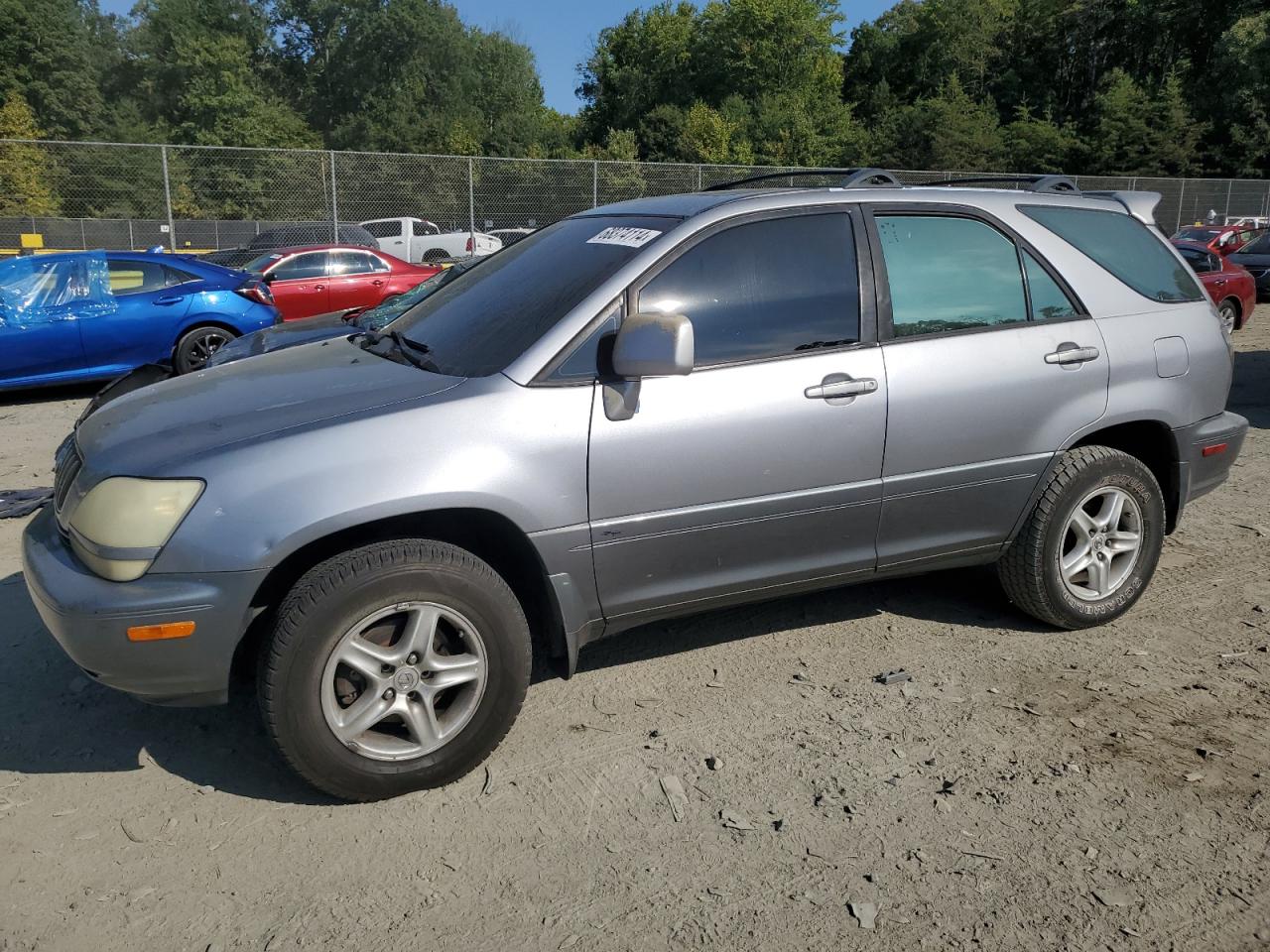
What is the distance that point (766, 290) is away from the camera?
11.8ft

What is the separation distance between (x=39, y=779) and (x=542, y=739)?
158cm

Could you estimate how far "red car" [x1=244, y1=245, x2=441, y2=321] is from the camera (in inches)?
548

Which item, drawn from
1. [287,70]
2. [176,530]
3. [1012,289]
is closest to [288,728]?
[176,530]

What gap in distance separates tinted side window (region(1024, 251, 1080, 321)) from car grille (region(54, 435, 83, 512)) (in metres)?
3.46

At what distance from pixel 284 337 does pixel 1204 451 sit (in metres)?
5.76

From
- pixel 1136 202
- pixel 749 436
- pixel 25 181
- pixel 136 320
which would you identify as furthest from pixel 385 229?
pixel 749 436

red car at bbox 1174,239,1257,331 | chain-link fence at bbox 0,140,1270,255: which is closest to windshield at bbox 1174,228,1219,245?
chain-link fence at bbox 0,140,1270,255

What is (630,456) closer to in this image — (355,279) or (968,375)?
(968,375)

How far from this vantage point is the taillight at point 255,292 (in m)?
10.2

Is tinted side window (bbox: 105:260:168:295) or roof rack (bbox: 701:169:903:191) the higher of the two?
roof rack (bbox: 701:169:903:191)

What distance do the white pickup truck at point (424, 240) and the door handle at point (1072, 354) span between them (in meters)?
18.6

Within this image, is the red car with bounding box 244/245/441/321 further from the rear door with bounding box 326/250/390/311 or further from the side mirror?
the side mirror

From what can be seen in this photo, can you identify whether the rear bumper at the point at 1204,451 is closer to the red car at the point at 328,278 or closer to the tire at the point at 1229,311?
the tire at the point at 1229,311

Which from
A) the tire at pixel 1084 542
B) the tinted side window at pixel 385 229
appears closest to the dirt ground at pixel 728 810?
the tire at pixel 1084 542
